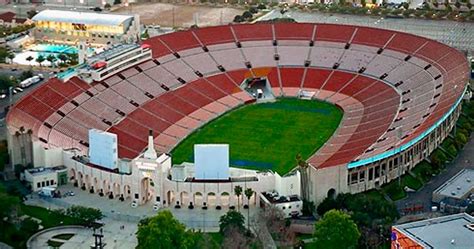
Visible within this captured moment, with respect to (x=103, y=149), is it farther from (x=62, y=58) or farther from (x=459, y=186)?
(x=62, y=58)

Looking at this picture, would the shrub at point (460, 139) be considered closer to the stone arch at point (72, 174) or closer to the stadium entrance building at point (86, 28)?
the stone arch at point (72, 174)

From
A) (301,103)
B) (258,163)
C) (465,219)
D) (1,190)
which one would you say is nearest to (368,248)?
(465,219)

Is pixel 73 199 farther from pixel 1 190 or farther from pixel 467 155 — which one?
pixel 467 155

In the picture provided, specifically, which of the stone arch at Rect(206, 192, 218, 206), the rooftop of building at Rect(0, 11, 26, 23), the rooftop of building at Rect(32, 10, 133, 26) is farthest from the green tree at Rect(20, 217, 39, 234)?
the rooftop of building at Rect(0, 11, 26, 23)

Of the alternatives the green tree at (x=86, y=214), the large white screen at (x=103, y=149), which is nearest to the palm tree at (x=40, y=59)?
the large white screen at (x=103, y=149)

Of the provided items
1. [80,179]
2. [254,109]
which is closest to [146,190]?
[80,179]
